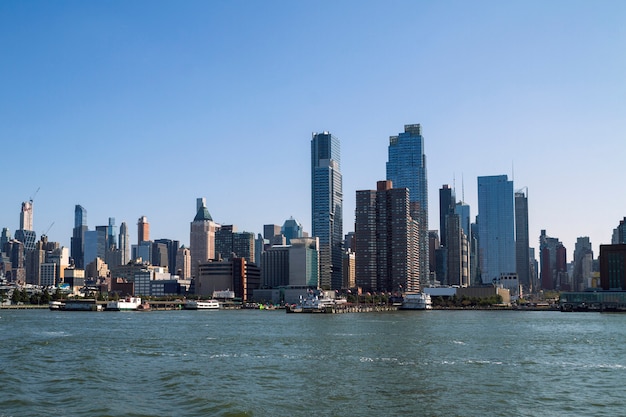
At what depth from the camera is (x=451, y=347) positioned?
3354 inches

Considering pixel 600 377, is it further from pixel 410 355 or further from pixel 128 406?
pixel 128 406

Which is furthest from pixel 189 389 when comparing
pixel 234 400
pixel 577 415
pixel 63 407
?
pixel 577 415

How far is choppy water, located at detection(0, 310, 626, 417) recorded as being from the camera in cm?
4647

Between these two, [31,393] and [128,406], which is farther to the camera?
[31,393]

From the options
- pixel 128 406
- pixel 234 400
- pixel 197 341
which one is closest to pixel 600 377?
pixel 234 400

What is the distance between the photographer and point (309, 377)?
5888 centimetres

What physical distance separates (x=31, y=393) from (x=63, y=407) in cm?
637

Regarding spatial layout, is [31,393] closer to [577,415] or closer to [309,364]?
[309,364]

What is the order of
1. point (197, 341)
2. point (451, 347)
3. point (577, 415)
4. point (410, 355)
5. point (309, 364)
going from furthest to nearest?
point (197, 341), point (451, 347), point (410, 355), point (309, 364), point (577, 415)

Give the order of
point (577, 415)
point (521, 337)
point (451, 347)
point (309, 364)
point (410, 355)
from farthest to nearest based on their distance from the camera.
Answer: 1. point (521, 337)
2. point (451, 347)
3. point (410, 355)
4. point (309, 364)
5. point (577, 415)

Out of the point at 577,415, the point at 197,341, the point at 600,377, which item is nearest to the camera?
the point at 577,415

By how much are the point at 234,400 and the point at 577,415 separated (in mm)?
21927

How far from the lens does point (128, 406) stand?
46.3 metres

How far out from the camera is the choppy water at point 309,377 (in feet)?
152
